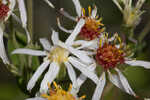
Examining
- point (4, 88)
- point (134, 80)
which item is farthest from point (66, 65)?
point (4, 88)

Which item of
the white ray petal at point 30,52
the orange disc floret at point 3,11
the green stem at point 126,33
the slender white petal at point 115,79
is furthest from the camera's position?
the green stem at point 126,33

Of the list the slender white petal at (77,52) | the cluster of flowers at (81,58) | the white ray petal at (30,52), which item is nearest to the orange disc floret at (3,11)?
the cluster of flowers at (81,58)

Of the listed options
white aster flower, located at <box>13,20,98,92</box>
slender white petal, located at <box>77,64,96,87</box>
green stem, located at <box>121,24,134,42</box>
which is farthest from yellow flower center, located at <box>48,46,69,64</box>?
green stem, located at <box>121,24,134,42</box>

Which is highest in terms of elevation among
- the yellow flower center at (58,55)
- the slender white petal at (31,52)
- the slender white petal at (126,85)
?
the slender white petal at (31,52)

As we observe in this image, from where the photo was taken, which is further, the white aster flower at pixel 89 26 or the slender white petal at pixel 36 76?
the white aster flower at pixel 89 26

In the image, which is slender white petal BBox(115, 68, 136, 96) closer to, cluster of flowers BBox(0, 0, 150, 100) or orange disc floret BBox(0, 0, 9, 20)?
cluster of flowers BBox(0, 0, 150, 100)

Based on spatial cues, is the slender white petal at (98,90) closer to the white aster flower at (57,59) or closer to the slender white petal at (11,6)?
the white aster flower at (57,59)
